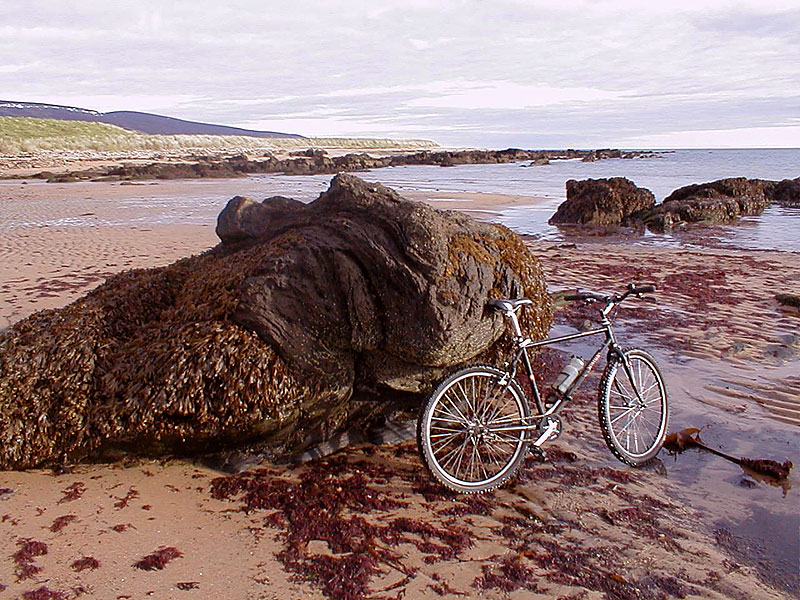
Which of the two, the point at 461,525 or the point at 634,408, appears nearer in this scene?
the point at 461,525

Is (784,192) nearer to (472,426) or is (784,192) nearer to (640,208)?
(640,208)

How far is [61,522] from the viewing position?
358cm

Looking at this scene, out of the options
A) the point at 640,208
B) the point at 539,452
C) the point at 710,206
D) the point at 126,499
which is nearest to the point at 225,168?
the point at 640,208

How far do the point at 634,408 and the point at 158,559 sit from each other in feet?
11.4

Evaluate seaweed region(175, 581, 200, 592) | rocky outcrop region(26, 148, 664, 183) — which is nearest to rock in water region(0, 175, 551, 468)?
seaweed region(175, 581, 200, 592)

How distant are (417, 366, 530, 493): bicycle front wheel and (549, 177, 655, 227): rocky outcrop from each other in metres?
17.2

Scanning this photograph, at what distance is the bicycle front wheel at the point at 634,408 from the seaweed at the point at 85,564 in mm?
3336

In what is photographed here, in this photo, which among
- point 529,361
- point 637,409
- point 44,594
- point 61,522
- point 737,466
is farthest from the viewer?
point 637,409

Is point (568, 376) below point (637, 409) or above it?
above

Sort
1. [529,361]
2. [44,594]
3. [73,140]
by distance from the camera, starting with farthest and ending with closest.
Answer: [73,140] → [529,361] → [44,594]

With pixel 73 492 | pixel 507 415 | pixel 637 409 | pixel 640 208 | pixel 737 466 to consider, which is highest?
pixel 640 208

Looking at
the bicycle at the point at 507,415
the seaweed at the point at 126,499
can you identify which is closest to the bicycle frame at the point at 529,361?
the bicycle at the point at 507,415

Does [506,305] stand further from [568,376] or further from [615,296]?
[615,296]

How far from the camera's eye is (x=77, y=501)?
12.5ft
